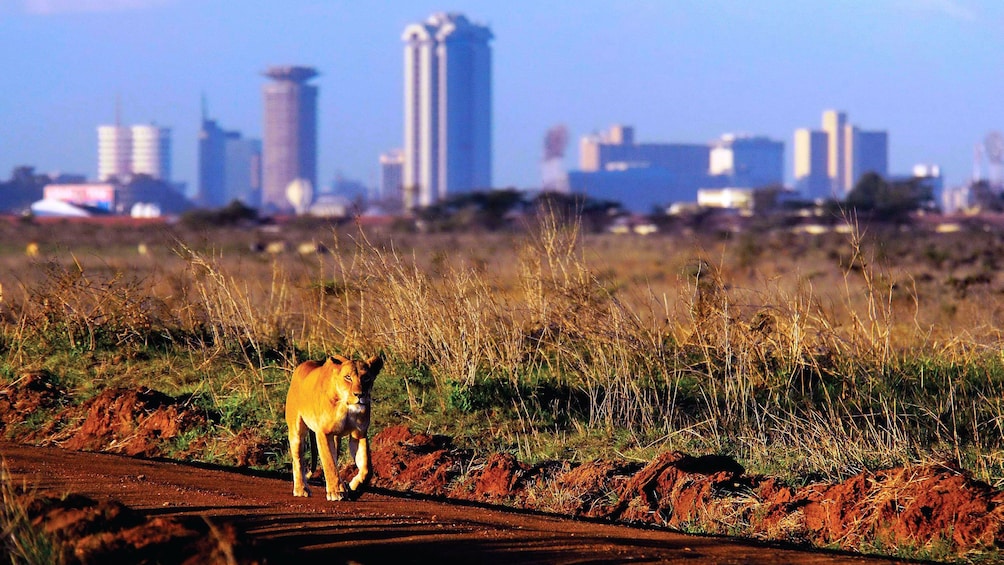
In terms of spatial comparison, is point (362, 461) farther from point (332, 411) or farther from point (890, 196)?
point (890, 196)

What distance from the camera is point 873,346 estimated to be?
Result: 33.3 ft

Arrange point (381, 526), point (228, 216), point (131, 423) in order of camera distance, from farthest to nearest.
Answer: point (228, 216), point (131, 423), point (381, 526)

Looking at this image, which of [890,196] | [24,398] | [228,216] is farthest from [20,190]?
[24,398]

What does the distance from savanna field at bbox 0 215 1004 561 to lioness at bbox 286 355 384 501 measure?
4.46 ft

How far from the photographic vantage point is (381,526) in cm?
626

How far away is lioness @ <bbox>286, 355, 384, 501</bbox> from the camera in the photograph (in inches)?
260

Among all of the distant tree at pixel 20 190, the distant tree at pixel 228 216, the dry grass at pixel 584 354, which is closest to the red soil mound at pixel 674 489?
the dry grass at pixel 584 354

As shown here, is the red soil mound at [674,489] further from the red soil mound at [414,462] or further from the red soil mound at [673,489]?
the red soil mound at [414,462]

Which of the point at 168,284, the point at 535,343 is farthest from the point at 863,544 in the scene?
the point at 168,284

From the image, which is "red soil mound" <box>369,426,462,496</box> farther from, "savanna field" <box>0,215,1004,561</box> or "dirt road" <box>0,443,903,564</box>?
"dirt road" <box>0,443,903,564</box>

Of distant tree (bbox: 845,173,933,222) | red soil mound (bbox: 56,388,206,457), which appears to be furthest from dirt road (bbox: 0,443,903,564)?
distant tree (bbox: 845,173,933,222)

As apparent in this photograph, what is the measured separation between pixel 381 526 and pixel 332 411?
763 mm

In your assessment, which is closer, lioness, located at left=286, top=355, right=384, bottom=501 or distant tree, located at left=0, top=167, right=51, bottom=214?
lioness, located at left=286, top=355, right=384, bottom=501

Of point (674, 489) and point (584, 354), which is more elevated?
point (584, 354)
